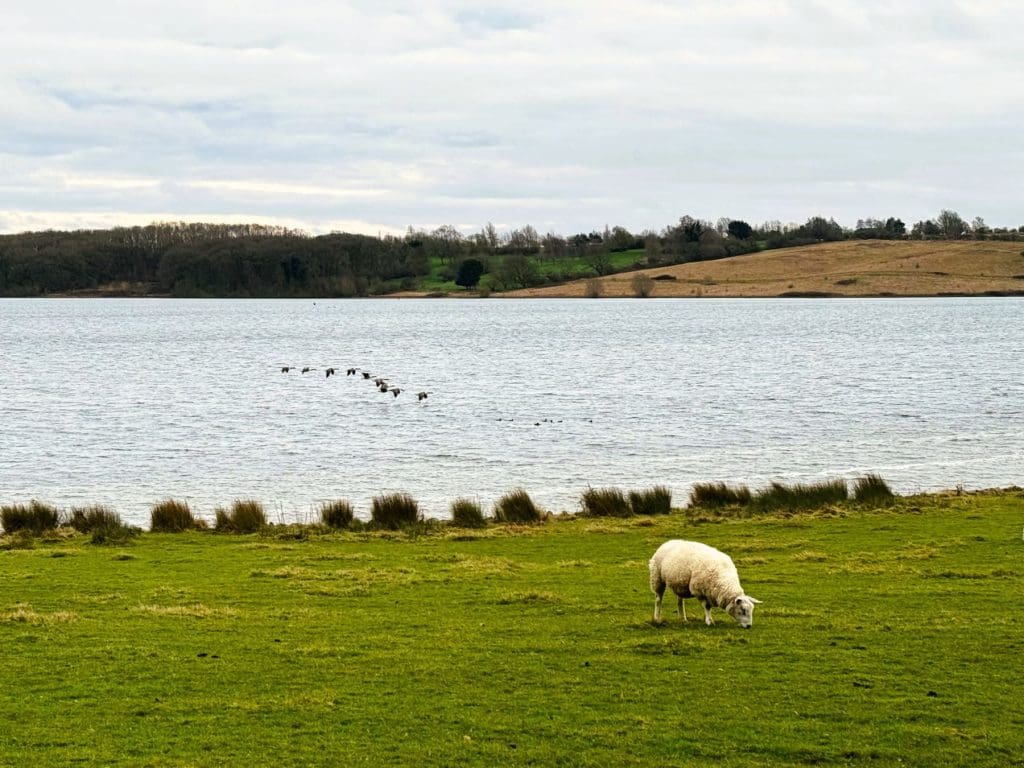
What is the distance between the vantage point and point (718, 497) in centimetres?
3052

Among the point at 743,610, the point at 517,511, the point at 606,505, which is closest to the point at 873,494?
the point at 606,505

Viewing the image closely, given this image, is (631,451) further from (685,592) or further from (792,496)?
(685,592)

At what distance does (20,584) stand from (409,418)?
38.6 m

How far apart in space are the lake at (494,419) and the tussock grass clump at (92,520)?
9.87 ft

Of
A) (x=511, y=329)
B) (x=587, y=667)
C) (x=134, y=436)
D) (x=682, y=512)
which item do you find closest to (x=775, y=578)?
(x=587, y=667)

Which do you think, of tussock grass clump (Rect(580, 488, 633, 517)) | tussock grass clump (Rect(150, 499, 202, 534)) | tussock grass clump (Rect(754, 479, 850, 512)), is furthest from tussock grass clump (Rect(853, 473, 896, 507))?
tussock grass clump (Rect(150, 499, 202, 534))

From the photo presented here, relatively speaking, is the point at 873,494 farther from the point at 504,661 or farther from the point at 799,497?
the point at 504,661

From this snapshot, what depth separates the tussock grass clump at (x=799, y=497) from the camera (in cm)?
2966

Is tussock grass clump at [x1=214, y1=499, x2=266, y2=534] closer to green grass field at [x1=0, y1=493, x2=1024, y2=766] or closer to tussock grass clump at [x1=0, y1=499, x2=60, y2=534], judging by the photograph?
tussock grass clump at [x1=0, y1=499, x2=60, y2=534]

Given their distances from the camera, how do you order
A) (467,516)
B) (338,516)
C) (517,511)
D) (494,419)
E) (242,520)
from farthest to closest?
1. (494,419)
2. (517,511)
3. (467,516)
4. (338,516)
5. (242,520)

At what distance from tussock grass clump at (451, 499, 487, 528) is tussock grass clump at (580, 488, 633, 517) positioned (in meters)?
3.05

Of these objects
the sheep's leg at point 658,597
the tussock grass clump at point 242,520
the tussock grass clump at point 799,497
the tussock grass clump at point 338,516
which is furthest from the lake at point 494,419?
the sheep's leg at point 658,597

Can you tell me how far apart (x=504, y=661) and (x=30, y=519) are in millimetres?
18000

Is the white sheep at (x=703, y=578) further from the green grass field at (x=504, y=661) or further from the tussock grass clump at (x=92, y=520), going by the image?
the tussock grass clump at (x=92, y=520)
